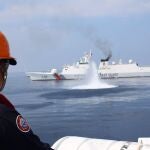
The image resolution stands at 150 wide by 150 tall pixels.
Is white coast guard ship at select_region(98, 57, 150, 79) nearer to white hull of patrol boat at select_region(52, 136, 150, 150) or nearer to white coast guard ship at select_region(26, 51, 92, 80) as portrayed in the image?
white coast guard ship at select_region(26, 51, 92, 80)

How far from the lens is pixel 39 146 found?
127cm

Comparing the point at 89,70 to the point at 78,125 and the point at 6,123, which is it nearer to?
the point at 78,125

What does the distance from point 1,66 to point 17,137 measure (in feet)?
0.82

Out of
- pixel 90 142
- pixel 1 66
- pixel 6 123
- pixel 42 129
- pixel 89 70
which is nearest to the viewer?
pixel 6 123

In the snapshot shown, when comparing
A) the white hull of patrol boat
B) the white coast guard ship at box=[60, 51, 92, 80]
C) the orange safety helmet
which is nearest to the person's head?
the orange safety helmet

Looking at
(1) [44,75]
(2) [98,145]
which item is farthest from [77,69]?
(2) [98,145]

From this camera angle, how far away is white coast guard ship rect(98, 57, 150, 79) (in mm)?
60906

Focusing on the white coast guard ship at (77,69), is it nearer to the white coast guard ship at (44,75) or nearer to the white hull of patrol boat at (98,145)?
the white coast guard ship at (44,75)

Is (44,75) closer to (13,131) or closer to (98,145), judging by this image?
(98,145)

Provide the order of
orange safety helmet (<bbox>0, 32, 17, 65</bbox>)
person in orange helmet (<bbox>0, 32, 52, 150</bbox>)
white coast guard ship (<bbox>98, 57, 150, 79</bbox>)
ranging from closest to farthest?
person in orange helmet (<bbox>0, 32, 52, 150</bbox>), orange safety helmet (<bbox>0, 32, 17, 65</bbox>), white coast guard ship (<bbox>98, 57, 150, 79</bbox>)

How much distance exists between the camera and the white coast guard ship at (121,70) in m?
60.9

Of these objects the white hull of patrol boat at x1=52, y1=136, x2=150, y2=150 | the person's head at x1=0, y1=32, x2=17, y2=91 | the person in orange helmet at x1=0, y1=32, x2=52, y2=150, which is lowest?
the white hull of patrol boat at x1=52, y1=136, x2=150, y2=150

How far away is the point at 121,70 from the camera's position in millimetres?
61000

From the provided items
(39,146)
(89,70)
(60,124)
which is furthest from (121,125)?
(89,70)
